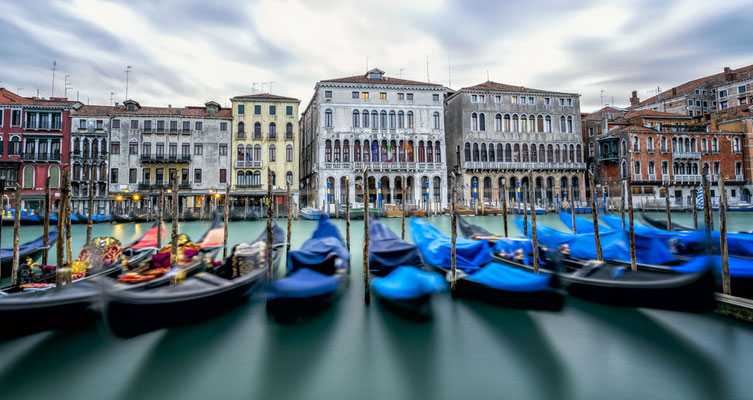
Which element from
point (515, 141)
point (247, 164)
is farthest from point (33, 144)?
point (515, 141)

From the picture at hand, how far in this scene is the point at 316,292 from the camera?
4.26 m

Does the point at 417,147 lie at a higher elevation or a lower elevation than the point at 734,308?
higher

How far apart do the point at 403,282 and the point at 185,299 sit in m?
2.25

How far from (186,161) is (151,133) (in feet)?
8.35

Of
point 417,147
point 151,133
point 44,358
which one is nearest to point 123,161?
point 151,133

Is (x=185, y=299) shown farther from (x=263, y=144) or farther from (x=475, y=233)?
(x=263, y=144)

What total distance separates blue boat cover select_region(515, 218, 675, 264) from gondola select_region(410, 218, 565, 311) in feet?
4.31

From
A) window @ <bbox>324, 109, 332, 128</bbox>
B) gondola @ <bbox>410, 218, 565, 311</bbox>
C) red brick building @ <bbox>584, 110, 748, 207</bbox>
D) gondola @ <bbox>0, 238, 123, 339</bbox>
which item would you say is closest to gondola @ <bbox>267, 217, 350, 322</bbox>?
gondola @ <bbox>0, 238, 123, 339</bbox>

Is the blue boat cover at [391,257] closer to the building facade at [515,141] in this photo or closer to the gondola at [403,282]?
the gondola at [403,282]

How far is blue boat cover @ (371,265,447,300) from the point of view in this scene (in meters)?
4.14

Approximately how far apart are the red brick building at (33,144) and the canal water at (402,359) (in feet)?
74.3

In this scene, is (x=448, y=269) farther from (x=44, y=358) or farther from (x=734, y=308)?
(x=44, y=358)

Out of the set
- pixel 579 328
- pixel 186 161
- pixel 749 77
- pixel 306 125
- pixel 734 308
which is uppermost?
pixel 749 77

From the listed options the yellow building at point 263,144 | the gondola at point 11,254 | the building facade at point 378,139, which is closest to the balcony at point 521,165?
the building facade at point 378,139
